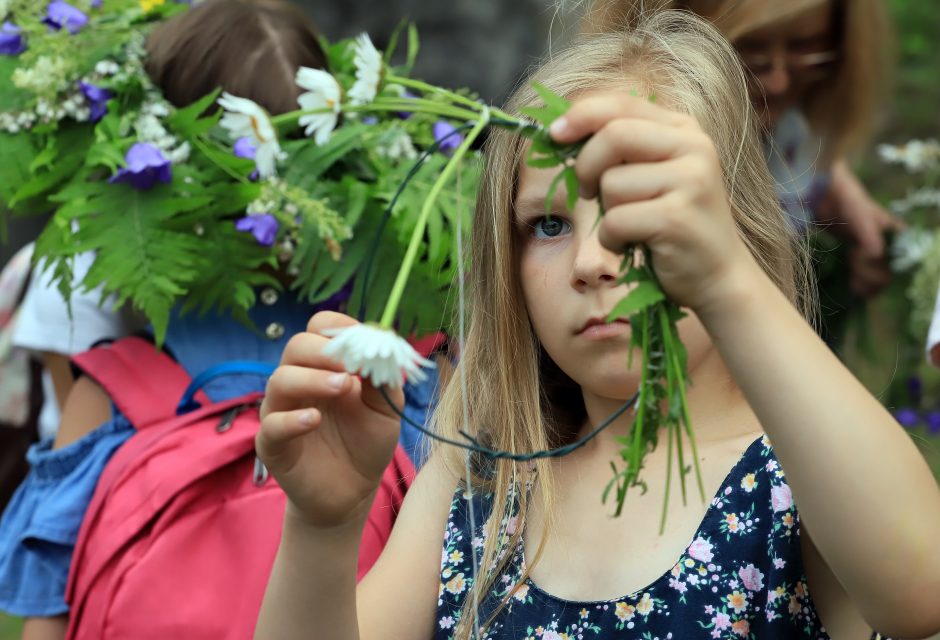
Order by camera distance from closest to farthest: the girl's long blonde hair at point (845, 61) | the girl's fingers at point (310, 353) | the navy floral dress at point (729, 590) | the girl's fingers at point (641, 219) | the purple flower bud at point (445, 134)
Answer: the girl's fingers at point (641, 219), the girl's fingers at point (310, 353), the navy floral dress at point (729, 590), the purple flower bud at point (445, 134), the girl's long blonde hair at point (845, 61)

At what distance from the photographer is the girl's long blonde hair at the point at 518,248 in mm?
2006

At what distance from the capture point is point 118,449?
2.61 meters

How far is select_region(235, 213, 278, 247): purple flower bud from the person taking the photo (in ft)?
8.26

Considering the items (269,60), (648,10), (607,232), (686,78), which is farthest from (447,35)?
(607,232)

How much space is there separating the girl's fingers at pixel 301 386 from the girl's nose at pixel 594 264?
1.35 feet

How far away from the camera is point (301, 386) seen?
154cm

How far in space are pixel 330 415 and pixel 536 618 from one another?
510 mm

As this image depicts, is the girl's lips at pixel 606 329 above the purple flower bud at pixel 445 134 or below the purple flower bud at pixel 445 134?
below

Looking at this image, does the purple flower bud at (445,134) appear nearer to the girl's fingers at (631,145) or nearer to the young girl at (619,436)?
the young girl at (619,436)

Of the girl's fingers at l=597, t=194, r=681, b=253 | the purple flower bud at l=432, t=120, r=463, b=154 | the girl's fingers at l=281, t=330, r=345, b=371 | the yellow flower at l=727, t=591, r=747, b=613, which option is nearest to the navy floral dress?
the yellow flower at l=727, t=591, r=747, b=613

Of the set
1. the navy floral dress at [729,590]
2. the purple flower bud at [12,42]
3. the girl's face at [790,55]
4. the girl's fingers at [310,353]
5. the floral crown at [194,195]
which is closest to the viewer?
the girl's fingers at [310,353]

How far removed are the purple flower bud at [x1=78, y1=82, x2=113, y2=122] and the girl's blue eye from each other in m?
1.25

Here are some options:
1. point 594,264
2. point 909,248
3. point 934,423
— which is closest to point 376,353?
point 594,264

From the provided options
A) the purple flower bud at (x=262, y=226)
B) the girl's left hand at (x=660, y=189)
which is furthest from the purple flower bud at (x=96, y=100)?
the girl's left hand at (x=660, y=189)
